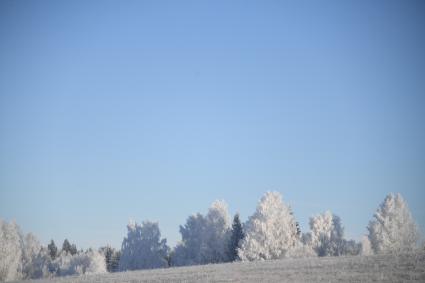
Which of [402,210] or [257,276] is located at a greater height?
[402,210]

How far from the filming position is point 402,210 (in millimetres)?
96188

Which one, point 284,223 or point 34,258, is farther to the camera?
point 34,258

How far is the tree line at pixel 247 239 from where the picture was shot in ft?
287

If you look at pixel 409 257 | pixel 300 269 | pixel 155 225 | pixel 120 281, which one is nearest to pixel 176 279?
pixel 120 281

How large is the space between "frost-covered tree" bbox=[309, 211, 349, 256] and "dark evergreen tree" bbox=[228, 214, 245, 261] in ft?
45.8

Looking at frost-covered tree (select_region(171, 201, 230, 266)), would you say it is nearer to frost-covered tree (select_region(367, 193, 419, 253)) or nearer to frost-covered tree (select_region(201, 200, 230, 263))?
frost-covered tree (select_region(201, 200, 230, 263))

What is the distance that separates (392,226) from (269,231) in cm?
2306

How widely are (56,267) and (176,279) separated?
348 ft

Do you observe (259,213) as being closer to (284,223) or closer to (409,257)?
(284,223)

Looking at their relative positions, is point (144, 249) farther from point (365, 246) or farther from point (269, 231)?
point (365, 246)

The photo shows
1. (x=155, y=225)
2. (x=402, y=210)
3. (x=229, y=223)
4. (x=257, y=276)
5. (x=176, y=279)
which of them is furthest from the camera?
(x=155, y=225)

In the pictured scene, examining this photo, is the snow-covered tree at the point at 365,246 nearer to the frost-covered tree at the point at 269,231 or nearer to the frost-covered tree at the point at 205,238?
the frost-covered tree at the point at 269,231

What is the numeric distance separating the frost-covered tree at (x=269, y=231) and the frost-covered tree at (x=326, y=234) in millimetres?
6065

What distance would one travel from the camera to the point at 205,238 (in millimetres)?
101812
